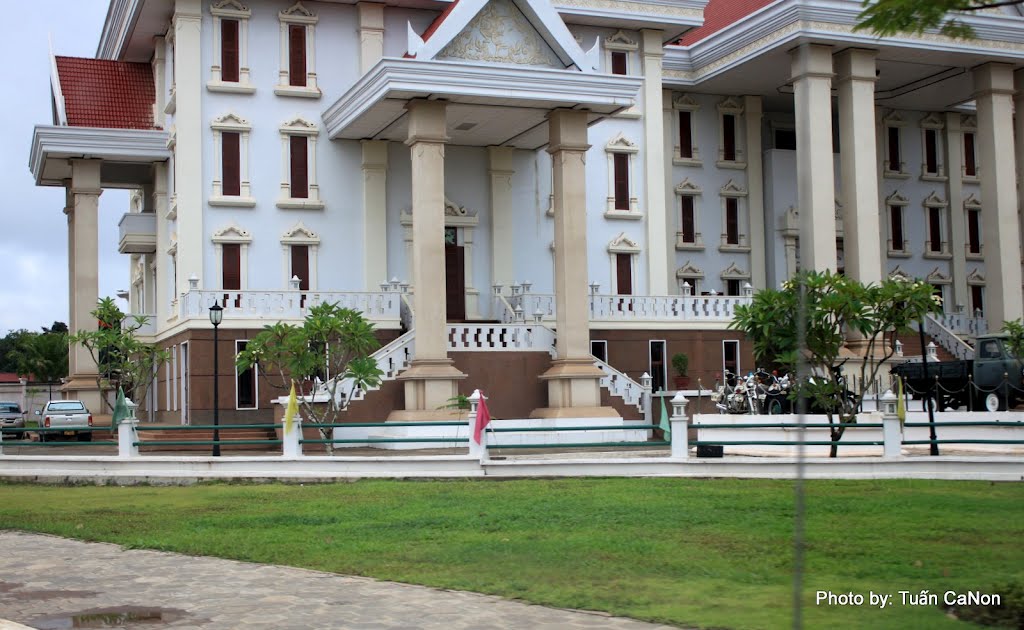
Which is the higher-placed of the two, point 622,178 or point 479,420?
point 622,178

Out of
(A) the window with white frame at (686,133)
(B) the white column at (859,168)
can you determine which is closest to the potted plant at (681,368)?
(B) the white column at (859,168)

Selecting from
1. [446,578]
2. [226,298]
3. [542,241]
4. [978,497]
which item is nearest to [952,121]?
[542,241]

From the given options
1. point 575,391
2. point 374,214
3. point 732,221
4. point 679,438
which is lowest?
point 679,438

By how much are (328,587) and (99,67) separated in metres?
34.0

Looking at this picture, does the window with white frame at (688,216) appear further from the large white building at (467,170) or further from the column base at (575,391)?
the column base at (575,391)

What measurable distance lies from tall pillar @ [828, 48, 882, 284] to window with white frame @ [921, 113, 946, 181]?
1075 centimetres

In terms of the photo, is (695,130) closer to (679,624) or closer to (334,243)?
(334,243)

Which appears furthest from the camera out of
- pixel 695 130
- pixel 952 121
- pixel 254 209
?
pixel 952 121

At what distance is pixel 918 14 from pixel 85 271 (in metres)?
33.7

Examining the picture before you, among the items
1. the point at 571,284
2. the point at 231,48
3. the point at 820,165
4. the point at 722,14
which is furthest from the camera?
the point at 722,14

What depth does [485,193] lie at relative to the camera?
3872 centimetres

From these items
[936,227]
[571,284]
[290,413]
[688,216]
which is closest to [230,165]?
[571,284]

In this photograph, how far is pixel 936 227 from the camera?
49.9m

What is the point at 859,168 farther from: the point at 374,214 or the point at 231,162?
the point at 231,162
